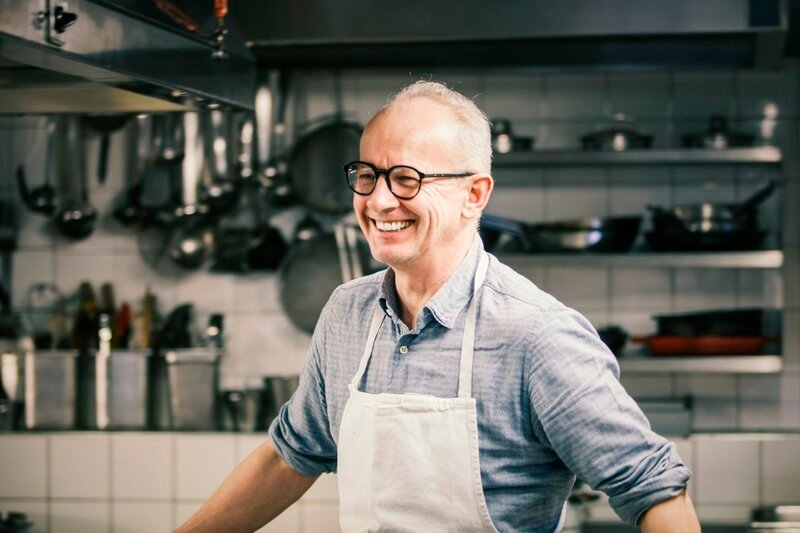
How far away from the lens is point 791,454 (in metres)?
3.22

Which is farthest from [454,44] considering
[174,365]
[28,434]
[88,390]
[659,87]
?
[28,434]

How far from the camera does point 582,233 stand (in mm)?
3092

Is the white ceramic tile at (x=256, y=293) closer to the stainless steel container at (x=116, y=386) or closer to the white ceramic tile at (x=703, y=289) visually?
the stainless steel container at (x=116, y=386)

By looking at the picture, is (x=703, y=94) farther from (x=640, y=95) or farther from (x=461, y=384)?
(x=461, y=384)

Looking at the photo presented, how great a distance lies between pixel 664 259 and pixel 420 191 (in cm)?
180

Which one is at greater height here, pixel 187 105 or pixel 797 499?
pixel 187 105

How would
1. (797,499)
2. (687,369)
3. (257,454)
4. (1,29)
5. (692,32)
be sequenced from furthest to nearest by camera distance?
1. (797,499)
2. (687,369)
3. (692,32)
4. (257,454)
5. (1,29)

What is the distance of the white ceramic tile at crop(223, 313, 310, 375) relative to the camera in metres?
3.52

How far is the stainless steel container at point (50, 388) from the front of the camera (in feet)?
11.0

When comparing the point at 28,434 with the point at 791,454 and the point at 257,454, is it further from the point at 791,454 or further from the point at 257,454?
the point at 791,454

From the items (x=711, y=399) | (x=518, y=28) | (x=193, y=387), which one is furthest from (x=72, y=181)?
(x=711, y=399)

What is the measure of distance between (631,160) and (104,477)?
6.65 ft

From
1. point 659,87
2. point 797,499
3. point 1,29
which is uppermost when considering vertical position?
point 659,87

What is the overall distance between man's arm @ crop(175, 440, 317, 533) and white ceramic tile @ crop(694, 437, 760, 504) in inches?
74.3
